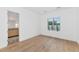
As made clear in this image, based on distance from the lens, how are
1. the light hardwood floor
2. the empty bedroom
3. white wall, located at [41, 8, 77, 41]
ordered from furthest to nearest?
white wall, located at [41, 8, 77, 41] < the empty bedroom < the light hardwood floor

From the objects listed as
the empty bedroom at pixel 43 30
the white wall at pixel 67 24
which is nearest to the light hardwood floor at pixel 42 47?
the empty bedroom at pixel 43 30

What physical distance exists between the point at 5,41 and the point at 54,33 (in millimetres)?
4966

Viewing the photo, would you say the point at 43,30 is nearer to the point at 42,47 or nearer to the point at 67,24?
the point at 67,24

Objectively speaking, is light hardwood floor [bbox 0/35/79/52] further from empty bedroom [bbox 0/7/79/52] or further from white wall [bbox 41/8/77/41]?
white wall [bbox 41/8/77/41]

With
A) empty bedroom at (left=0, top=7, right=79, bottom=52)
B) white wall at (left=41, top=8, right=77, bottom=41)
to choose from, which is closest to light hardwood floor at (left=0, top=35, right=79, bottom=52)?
empty bedroom at (left=0, top=7, right=79, bottom=52)

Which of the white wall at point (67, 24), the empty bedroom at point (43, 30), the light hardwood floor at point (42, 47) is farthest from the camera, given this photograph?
the white wall at point (67, 24)

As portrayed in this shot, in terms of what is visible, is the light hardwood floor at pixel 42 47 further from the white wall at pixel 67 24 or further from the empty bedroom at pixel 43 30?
the white wall at pixel 67 24

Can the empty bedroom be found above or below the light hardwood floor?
above

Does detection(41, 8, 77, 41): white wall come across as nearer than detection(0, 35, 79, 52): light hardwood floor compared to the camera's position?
No

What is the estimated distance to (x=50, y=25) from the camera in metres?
9.15

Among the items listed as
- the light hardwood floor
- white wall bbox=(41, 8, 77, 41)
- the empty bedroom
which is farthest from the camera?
white wall bbox=(41, 8, 77, 41)

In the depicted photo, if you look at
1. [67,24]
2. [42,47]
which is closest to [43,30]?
[67,24]
